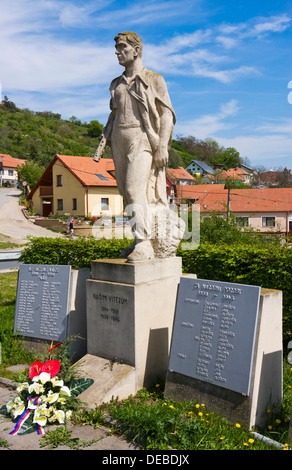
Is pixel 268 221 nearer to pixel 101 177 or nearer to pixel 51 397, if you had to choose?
pixel 101 177

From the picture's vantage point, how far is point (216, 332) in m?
4.09

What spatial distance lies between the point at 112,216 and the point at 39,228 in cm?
596

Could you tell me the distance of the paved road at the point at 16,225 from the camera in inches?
1071

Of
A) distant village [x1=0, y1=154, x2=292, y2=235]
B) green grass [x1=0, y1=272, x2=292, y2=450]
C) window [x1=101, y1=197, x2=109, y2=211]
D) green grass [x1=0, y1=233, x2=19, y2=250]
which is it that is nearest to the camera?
green grass [x1=0, y1=272, x2=292, y2=450]

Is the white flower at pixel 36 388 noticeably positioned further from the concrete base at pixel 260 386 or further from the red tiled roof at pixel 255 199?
the red tiled roof at pixel 255 199

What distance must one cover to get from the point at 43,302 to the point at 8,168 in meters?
71.6

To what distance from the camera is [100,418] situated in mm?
4027

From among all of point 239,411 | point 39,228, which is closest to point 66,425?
point 239,411

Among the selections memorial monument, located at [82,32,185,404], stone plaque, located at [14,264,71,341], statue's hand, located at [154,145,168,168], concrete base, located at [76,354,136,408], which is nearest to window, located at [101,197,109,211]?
stone plaque, located at [14,264,71,341]

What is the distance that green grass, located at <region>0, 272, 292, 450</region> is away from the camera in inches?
137

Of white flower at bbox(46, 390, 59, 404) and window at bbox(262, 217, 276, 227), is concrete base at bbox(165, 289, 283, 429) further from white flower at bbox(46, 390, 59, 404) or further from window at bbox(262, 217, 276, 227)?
window at bbox(262, 217, 276, 227)

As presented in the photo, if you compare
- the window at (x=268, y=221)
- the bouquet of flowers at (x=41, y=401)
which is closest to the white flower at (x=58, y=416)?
the bouquet of flowers at (x=41, y=401)

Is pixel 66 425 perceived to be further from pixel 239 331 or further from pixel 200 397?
pixel 239 331

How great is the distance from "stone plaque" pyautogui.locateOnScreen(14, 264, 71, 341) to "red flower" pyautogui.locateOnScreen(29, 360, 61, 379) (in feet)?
4.59
